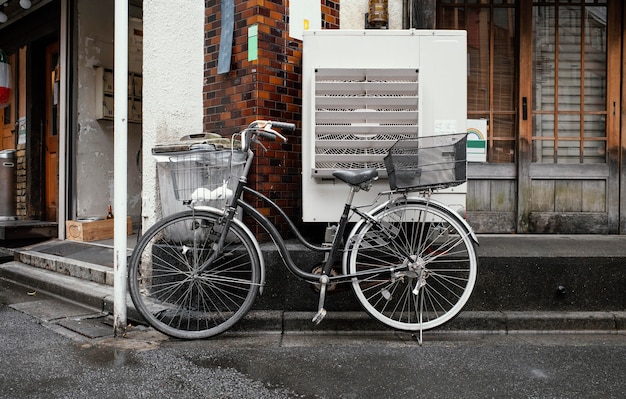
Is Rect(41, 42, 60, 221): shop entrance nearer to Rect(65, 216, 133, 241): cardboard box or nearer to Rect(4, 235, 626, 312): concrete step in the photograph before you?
Rect(65, 216, 133, 241): cardboard box

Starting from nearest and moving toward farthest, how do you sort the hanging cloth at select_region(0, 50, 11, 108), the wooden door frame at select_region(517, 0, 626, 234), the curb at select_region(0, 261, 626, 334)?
the curb at select_region(0, 261, 626, 334) → the wooden door frame at select_region(517, 0, 626, 234) → the hanging cloth at select_region(0, 50, 11, 108)

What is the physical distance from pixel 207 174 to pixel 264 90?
38.7 inches

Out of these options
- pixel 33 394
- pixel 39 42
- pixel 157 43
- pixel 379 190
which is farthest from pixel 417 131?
pixel 39 42

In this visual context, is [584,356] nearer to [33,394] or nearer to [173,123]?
[33,394]

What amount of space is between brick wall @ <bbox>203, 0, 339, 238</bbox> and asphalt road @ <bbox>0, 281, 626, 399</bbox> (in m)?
1.26

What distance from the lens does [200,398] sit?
9.36 ft

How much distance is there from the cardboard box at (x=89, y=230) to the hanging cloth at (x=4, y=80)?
310cm

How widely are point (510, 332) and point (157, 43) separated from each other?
149 inches

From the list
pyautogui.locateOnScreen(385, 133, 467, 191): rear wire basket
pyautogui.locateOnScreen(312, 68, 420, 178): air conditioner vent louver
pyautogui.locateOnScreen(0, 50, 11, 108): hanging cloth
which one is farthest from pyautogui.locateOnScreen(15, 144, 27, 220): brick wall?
pyautogui.locateOnScreen(385, 133, 467, 191): rear wire basket

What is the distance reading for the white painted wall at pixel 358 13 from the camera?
A: 16.7 feet

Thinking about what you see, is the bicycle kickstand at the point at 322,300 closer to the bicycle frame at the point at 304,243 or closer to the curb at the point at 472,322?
the bicycle frame at the point at 304,243

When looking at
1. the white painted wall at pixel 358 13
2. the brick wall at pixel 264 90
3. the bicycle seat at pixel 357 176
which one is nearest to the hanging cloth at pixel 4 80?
the brick wall at pixel 264 90

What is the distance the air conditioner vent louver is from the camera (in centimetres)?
411

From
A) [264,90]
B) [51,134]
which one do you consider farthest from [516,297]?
[51,134]
